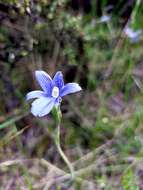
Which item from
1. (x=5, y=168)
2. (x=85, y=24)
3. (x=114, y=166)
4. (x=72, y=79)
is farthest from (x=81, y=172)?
(x=85, y=24)

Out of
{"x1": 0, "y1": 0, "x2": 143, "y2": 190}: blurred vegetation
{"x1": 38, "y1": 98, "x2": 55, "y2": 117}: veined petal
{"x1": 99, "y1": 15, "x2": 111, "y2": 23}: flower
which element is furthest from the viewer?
{"x1": 99, "y1": 15, "x2": 111, "y2": 23}: flower

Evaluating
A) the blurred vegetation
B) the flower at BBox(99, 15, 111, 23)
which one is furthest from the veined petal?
the flower at BBox(99, 15, 111, 23)

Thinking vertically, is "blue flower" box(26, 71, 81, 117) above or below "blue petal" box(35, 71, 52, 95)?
below

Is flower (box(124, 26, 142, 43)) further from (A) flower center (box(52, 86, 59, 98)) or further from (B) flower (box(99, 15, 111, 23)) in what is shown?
(A) flower center (box(52, 86, 59, 98))

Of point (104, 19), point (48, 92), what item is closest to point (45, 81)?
point (48, 92)

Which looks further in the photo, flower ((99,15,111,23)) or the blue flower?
flower ((99,15,111,23))

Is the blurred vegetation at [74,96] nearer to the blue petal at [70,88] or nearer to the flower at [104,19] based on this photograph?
the flower at [104,19]

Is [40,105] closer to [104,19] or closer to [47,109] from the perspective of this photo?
[47,109]

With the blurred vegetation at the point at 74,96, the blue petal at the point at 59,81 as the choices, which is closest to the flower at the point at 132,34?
the blurred vegetation at the point at 74,96
